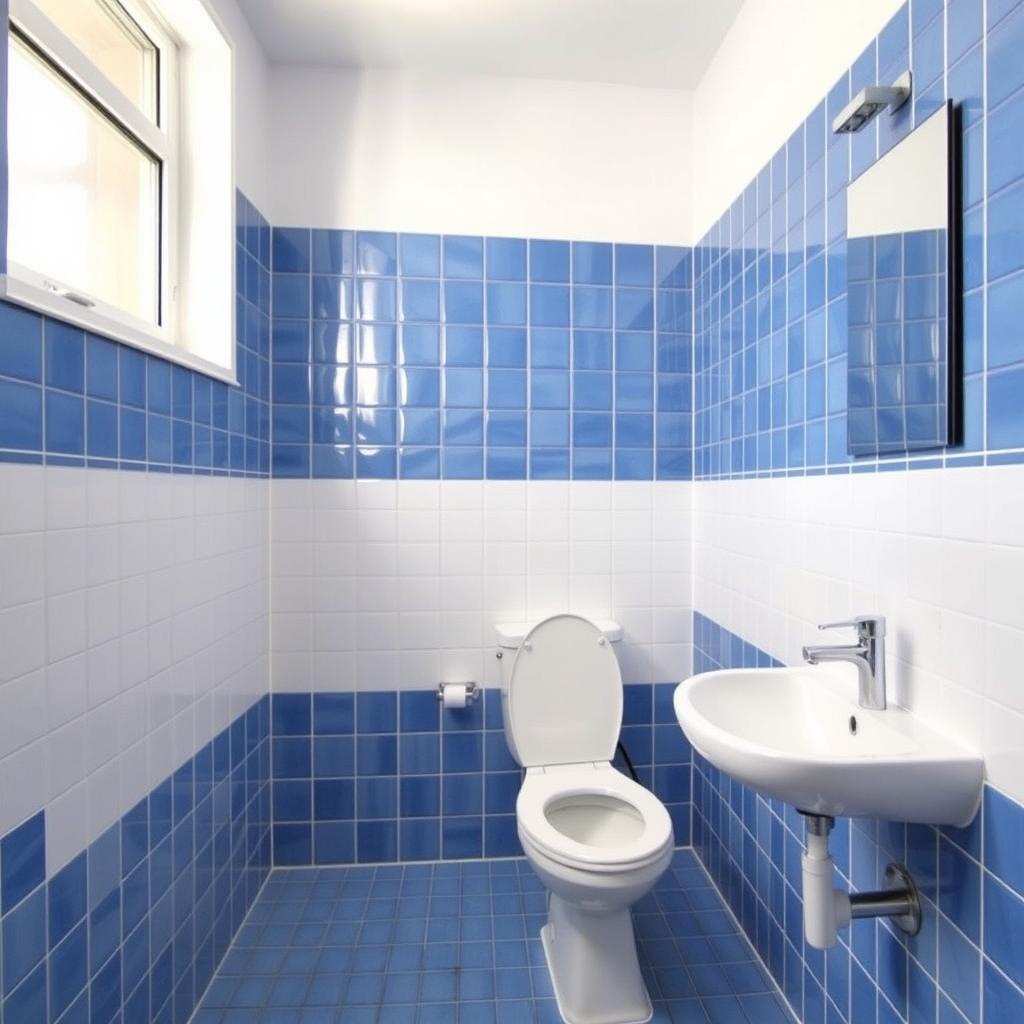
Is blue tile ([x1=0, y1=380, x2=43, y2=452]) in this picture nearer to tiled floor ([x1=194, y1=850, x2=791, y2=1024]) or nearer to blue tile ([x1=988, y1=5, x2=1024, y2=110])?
tiled floor ([x1=194, y1=850, x2=791, y2=1024])

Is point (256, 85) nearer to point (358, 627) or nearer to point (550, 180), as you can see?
point (550, 180)

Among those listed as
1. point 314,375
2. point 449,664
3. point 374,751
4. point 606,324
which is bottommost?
point 374,751

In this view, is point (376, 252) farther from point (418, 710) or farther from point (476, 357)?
point (418, 710)

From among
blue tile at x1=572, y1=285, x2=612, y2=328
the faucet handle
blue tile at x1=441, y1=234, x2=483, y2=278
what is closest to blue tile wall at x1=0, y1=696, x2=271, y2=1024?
the faucet handle

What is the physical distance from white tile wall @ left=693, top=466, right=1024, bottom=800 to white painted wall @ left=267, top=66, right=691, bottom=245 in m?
1.20

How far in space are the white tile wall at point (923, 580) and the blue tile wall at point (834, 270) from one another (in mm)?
62

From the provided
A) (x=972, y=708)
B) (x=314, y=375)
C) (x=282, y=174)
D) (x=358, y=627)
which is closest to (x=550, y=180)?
(x=282, y=174)

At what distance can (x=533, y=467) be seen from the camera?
2178 mm

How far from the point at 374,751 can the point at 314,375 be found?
131 centimetres

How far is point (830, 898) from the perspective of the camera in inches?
44.2

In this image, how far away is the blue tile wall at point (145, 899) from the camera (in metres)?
0.99

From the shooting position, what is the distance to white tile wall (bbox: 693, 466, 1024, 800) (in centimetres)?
90

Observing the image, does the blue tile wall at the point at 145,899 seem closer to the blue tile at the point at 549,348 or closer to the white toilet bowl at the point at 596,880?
the white toilet bowl at the point at 596,880

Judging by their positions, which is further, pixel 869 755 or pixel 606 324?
pixel 606 324
